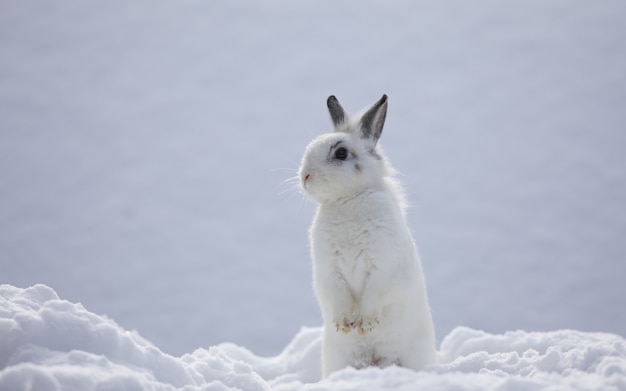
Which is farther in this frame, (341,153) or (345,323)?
(341,153)

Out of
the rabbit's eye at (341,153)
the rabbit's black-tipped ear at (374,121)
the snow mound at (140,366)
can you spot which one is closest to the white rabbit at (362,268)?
the rabbit's eye at (341,153)

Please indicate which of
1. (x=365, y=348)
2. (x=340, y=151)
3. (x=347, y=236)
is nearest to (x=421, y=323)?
(x=365, y=348)

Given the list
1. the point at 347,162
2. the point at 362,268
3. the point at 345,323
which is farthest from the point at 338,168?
the point at 345,323

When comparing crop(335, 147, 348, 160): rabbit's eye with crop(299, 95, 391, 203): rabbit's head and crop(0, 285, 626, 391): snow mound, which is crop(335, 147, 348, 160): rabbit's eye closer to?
crop(299, 95, 391, 203): rabbit's head

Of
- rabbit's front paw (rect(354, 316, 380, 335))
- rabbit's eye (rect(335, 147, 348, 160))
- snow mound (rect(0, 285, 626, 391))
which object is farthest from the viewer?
rabbit's eye (rect(335, 147, 348, 160))

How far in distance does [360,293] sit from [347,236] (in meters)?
0.44

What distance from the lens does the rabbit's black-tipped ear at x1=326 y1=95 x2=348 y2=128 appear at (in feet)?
18.2

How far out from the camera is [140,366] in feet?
11.7

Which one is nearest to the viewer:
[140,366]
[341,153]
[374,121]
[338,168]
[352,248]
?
[140,366]

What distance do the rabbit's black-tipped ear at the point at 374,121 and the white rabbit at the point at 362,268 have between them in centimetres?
26

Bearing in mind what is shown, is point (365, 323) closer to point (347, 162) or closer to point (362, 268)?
point (362, 268)

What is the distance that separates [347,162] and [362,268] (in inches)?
34.5

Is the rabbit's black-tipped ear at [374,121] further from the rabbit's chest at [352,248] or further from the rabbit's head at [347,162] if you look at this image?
the rabbit's chest at [352,248]

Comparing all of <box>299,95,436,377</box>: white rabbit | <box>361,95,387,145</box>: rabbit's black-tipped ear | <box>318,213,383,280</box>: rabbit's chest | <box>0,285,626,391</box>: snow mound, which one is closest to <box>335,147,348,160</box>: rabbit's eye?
<box>299,95,436,377</box>: white rabbit
